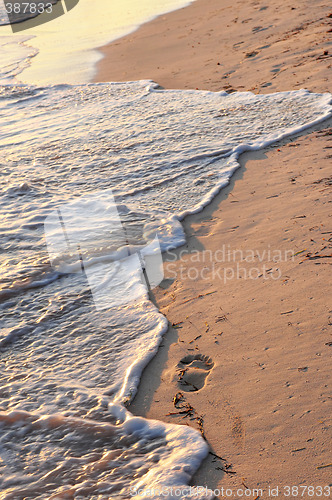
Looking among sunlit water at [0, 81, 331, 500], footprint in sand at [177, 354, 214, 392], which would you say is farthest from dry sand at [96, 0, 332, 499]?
sunlit water at [0, 81, 331, 500]

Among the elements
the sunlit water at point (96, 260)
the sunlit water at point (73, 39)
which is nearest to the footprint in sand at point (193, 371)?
the sunlit water at point (96, 260)

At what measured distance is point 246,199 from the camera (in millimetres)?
4598

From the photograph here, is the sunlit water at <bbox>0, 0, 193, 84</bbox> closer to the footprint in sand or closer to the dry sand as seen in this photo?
the dry sand

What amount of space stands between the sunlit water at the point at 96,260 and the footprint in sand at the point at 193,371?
264 mm

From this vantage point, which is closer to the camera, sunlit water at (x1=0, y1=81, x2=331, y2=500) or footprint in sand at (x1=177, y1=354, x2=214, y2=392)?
sunlit water at (x1=0, y1=81, x2=331, y2=500)

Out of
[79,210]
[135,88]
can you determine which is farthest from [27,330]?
[135,88]

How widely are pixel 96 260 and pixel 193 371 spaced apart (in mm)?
1659

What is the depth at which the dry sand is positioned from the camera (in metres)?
2.42

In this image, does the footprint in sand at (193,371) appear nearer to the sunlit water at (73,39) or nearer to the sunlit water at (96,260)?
the sunlit water at (96,260)

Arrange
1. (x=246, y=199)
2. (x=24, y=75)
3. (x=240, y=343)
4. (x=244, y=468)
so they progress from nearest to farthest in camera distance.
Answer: (x=244, y=468) → (x=240, y=343) → (x=246, y=199) → (x=24, y=75)

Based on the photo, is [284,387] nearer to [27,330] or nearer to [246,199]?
[27,330]

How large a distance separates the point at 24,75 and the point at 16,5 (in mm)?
10607

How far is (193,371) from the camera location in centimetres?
298

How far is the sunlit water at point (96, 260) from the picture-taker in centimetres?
260
